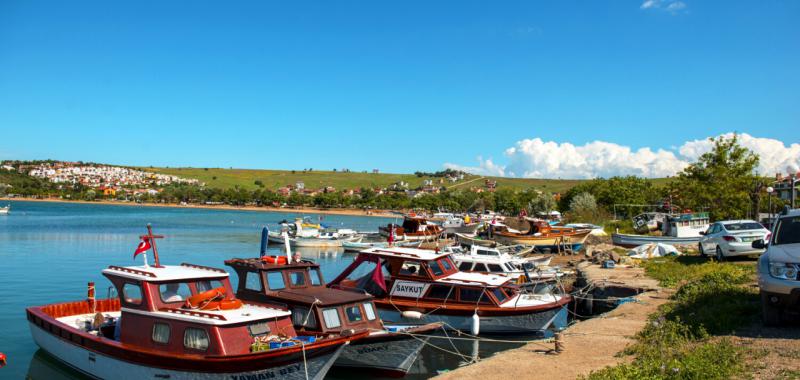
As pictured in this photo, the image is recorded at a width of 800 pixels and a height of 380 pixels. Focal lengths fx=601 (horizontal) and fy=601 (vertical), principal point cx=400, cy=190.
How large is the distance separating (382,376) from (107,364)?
291 inches

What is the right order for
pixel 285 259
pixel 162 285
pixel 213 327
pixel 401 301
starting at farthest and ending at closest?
pixel 401 301, pixel 285 259, pixel 162 285, pixel 213 327

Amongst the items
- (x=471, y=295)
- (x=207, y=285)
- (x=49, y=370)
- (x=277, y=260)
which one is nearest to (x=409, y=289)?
(x=471, y=295)

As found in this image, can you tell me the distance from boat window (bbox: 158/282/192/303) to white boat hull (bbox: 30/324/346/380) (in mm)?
1727

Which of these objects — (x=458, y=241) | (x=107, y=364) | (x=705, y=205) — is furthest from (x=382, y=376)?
(x=705, y=205)

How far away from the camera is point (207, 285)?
627 inches

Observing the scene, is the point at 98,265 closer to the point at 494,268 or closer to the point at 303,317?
the point at 494,268

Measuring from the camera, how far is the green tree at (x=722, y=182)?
51.0 metres

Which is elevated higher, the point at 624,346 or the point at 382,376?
the point at 624,346

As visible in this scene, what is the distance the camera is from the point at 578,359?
13727 mm

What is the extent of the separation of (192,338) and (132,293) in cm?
218

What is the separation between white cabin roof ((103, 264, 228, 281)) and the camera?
603 inches

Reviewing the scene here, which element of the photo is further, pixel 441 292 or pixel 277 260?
pixel 441 292

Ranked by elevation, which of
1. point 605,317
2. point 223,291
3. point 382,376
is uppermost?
point 223,291

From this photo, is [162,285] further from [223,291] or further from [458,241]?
[458,241]
